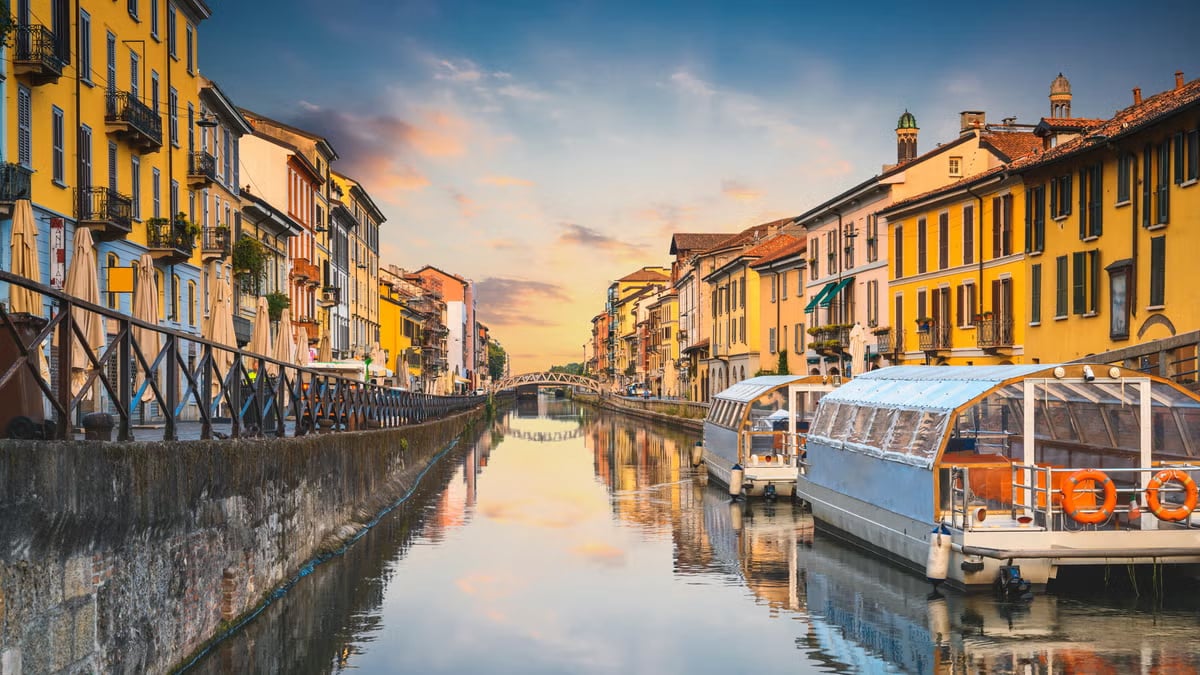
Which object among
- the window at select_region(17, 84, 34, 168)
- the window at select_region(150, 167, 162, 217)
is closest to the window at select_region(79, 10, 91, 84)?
A: the window at select_region(17, 84, 34, 168)

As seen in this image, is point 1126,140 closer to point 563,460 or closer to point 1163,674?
point 1163,674

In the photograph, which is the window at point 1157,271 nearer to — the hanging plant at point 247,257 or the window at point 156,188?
the window at point 156,188

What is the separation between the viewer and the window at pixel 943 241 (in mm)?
41875

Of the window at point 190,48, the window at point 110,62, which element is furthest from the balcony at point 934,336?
the window at point 110,62

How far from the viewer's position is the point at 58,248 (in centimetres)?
2580

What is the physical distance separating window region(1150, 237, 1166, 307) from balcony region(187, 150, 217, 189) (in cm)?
2560

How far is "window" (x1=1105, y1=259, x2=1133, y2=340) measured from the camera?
29094 millimetres

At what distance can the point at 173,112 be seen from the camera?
34969 millimetres

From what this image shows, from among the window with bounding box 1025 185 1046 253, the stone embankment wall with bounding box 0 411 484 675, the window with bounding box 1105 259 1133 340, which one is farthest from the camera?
the window with bounding box 1025 185 1046 253

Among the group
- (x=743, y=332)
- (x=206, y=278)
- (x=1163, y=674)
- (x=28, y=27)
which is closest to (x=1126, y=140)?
(x=1163, y=674)

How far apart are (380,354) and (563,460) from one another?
25.6ft

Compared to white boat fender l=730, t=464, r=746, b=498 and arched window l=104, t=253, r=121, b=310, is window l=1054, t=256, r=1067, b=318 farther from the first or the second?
arched window l=104, t=253, r=121, b=310

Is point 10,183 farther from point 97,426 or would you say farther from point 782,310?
point 782,310

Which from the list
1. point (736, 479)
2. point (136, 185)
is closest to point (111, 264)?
point (136, 185)
